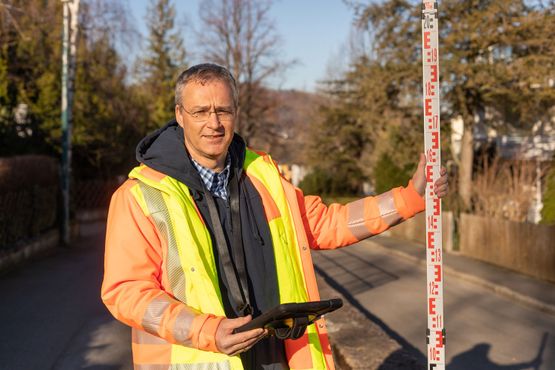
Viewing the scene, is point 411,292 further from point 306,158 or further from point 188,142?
point 306,158

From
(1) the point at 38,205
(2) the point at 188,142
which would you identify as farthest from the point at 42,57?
(2) the point at 188,142

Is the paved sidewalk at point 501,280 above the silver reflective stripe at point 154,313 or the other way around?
the other way around

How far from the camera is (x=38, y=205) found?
21.6 metres

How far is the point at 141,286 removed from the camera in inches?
108

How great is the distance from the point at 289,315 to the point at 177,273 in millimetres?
441

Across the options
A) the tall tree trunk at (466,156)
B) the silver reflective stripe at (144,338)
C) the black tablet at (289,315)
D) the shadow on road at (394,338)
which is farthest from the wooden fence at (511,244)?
the silver reflective stripe at (144,338)

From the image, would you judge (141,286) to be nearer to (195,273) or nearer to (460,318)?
(195,273)

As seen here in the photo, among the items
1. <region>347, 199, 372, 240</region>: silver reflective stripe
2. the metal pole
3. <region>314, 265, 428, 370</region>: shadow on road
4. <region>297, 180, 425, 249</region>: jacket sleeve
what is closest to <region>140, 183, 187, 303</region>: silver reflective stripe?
<region>297, 180, 425, 249</region>: jacket sleeve

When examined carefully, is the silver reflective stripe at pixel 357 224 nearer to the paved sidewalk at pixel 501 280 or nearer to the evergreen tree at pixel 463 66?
the paved sidewalk at pixel 501 280

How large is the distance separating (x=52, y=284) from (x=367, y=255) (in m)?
11.0

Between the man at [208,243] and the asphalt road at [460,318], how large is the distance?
5872 millimetres

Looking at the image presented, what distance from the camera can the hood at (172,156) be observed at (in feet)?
9.78

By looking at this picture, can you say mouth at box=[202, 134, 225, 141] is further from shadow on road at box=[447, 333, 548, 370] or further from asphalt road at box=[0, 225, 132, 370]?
shadow on road at box=[447, 333, 548, 370]

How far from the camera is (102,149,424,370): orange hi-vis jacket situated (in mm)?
2689
